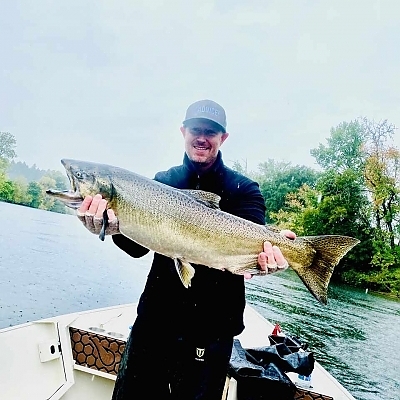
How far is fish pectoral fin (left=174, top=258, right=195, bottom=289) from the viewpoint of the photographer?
2.58m

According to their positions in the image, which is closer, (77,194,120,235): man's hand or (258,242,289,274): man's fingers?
(77,194,120,235): man's hand

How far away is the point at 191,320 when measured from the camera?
2783mm

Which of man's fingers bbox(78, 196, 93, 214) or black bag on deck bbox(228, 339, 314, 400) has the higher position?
man's fingers bbox(78, 196, 93, 214)

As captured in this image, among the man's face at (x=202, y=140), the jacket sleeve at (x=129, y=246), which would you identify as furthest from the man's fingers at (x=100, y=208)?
the man's face at (x=202, y=140)

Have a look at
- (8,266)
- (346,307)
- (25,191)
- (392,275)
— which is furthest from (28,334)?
(25,191)

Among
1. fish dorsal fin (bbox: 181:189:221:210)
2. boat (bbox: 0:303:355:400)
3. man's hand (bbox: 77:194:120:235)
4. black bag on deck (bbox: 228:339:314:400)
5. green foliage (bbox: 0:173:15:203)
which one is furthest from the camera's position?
green foliage (bbox: 0:173:15:203)

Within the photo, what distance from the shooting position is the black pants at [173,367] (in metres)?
2.79

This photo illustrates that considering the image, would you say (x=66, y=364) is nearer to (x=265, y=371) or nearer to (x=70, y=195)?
(x=265, y=371)

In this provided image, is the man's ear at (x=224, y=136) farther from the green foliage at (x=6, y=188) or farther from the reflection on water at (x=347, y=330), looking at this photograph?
the green foliage at (x=6, y=188)

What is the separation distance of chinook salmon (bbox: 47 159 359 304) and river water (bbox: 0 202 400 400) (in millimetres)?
Result: 10652

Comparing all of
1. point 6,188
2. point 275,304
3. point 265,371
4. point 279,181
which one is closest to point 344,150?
point 279,181

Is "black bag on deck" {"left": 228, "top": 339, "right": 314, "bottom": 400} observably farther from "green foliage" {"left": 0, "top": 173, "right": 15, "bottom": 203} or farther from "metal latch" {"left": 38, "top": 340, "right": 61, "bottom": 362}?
"green foliage" {"left": 0, "top": 173, "right": 15, "bottom": 203}

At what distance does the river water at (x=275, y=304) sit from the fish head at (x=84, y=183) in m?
11.4

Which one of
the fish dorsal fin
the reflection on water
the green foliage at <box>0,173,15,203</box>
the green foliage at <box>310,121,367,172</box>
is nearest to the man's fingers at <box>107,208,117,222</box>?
the fish dorsal fin
